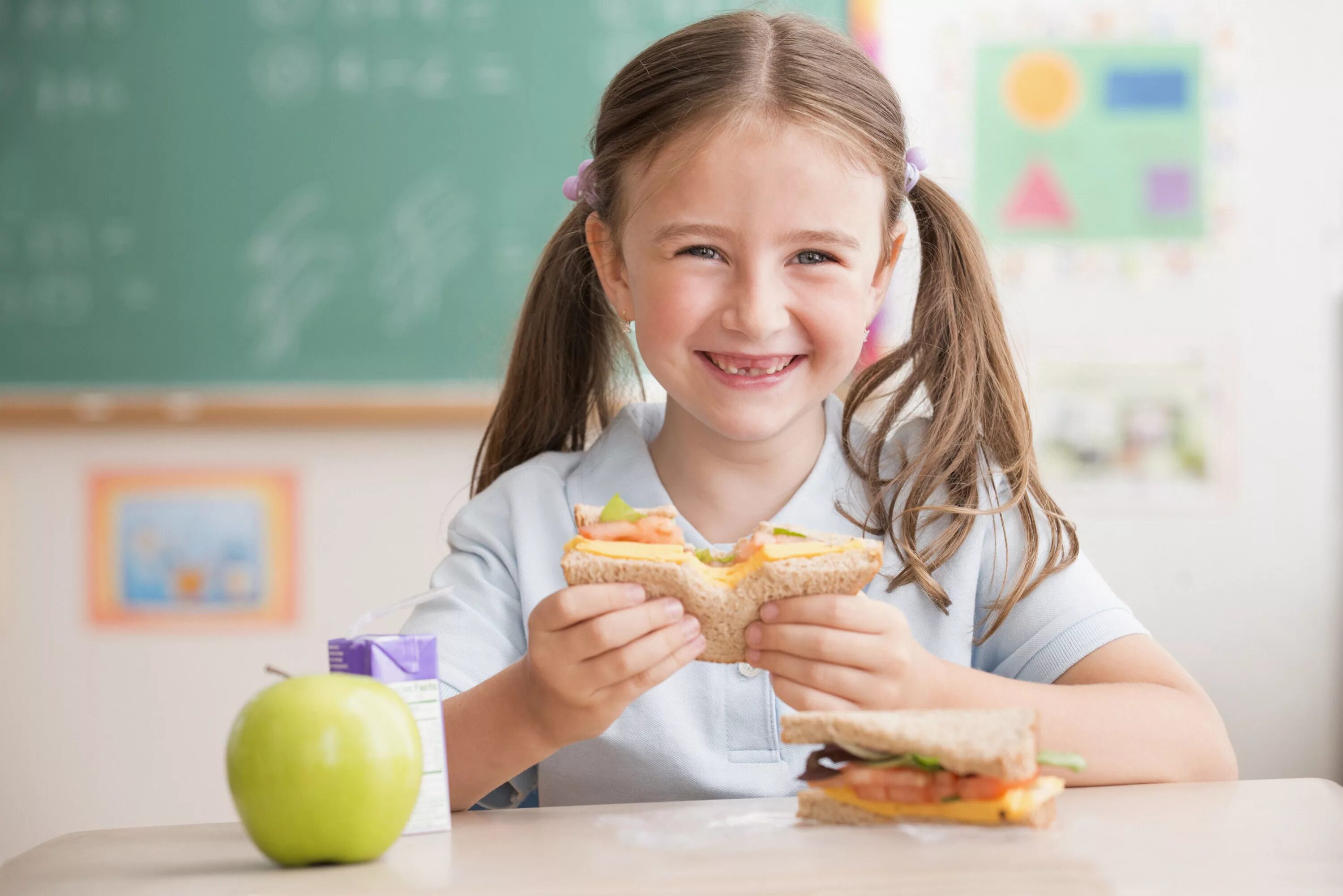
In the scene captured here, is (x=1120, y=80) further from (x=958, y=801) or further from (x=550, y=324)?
(x=958, y=801)

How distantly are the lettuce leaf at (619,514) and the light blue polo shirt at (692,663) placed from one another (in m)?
0.33

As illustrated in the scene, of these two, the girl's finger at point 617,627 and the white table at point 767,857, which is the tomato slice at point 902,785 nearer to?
the white table at point 767,857

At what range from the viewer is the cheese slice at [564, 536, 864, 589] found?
96 cm

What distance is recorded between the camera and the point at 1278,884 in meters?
0.70

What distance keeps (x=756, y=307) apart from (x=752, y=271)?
4 centimetres

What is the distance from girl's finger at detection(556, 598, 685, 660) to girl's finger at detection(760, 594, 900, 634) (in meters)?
0.08

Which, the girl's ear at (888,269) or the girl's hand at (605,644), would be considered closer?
the girl's hand at (605,644)

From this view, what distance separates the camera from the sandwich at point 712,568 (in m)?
0.96

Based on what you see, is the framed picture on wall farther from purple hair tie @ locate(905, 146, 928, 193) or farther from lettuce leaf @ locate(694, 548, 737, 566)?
lettuce leaf @ locate(694, 548, 737, 566)

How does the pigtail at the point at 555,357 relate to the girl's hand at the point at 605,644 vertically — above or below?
above

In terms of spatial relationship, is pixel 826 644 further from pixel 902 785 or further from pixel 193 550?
pixel 193 550

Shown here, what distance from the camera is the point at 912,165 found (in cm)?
143

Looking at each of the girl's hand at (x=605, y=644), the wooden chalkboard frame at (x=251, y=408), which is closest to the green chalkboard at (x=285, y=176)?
the wooden chalkboard frame at (x=251, y=408)

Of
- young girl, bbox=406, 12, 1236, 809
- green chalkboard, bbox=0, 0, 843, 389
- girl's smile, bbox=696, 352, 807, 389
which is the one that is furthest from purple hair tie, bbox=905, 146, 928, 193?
green chalkboard, bbox=0, 0, 843, 389
